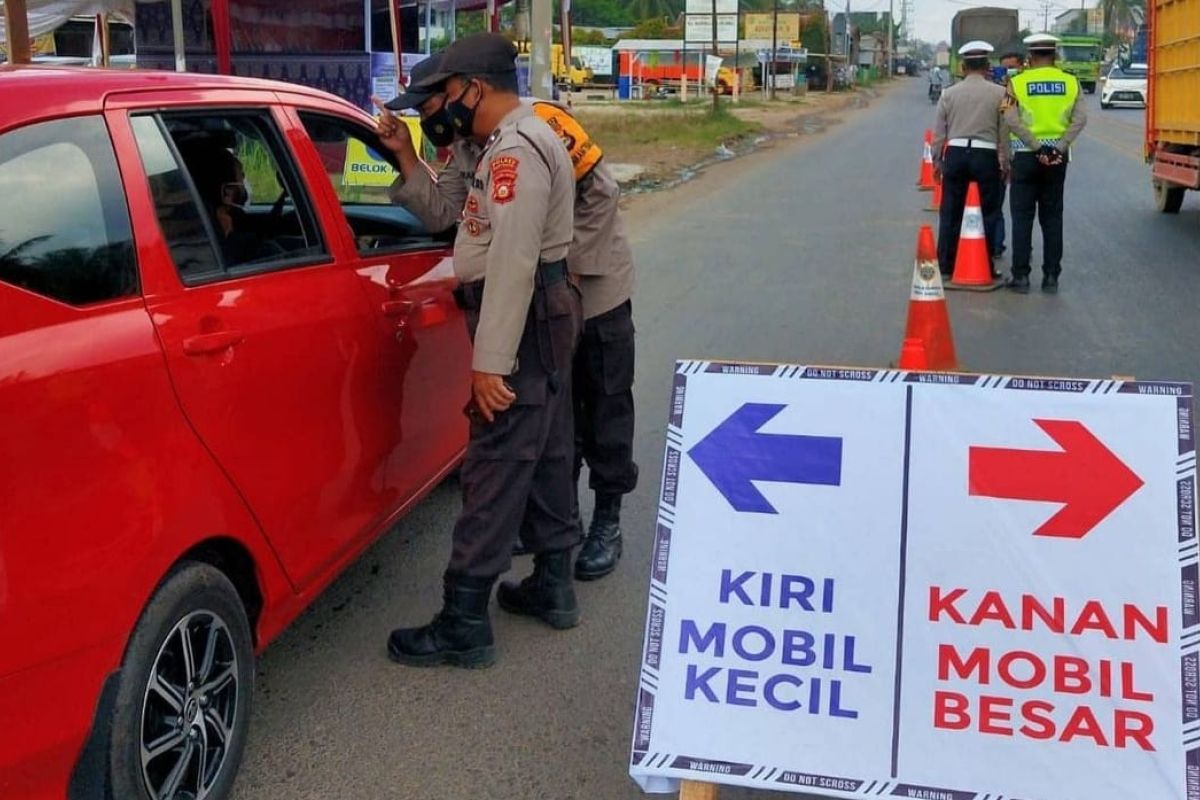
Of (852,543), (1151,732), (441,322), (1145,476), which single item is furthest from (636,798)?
(441,322)

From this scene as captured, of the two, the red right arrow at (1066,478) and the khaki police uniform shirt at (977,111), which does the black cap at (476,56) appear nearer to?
the red right arrow at (1066,478)

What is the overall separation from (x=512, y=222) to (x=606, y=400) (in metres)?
1.09

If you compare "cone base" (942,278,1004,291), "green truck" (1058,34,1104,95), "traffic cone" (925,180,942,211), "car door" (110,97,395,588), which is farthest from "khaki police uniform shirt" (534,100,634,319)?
"green truck" (1058,34,1104,95)

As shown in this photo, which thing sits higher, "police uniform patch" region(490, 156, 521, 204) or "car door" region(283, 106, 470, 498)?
"police uniform patch" region(490, 156, 521, 204)

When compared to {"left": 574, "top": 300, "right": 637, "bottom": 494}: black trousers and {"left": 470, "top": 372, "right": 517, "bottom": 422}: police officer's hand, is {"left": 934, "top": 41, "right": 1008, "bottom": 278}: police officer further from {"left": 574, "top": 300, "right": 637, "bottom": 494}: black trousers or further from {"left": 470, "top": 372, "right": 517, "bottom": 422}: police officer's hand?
{"left": 470, "top": 372, "right": 517, "bottom": 422}: police officer's hand

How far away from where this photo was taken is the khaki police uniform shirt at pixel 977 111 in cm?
941

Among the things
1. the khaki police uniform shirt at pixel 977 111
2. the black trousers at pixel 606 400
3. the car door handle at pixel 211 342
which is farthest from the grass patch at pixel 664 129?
the car door handle at pixel 211 342

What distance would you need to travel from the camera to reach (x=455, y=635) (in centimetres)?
374

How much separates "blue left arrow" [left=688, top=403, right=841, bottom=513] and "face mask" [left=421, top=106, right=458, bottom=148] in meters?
1.40

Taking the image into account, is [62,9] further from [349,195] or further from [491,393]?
[491,393]

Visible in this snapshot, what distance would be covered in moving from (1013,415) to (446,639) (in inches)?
74.5

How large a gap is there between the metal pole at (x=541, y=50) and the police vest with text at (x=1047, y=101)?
6223mm

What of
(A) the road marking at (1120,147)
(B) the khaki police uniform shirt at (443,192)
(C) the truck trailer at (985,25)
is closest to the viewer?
(B) the khaki police uniform shirt at (443,192)

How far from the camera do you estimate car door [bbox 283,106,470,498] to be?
12.5 feet
